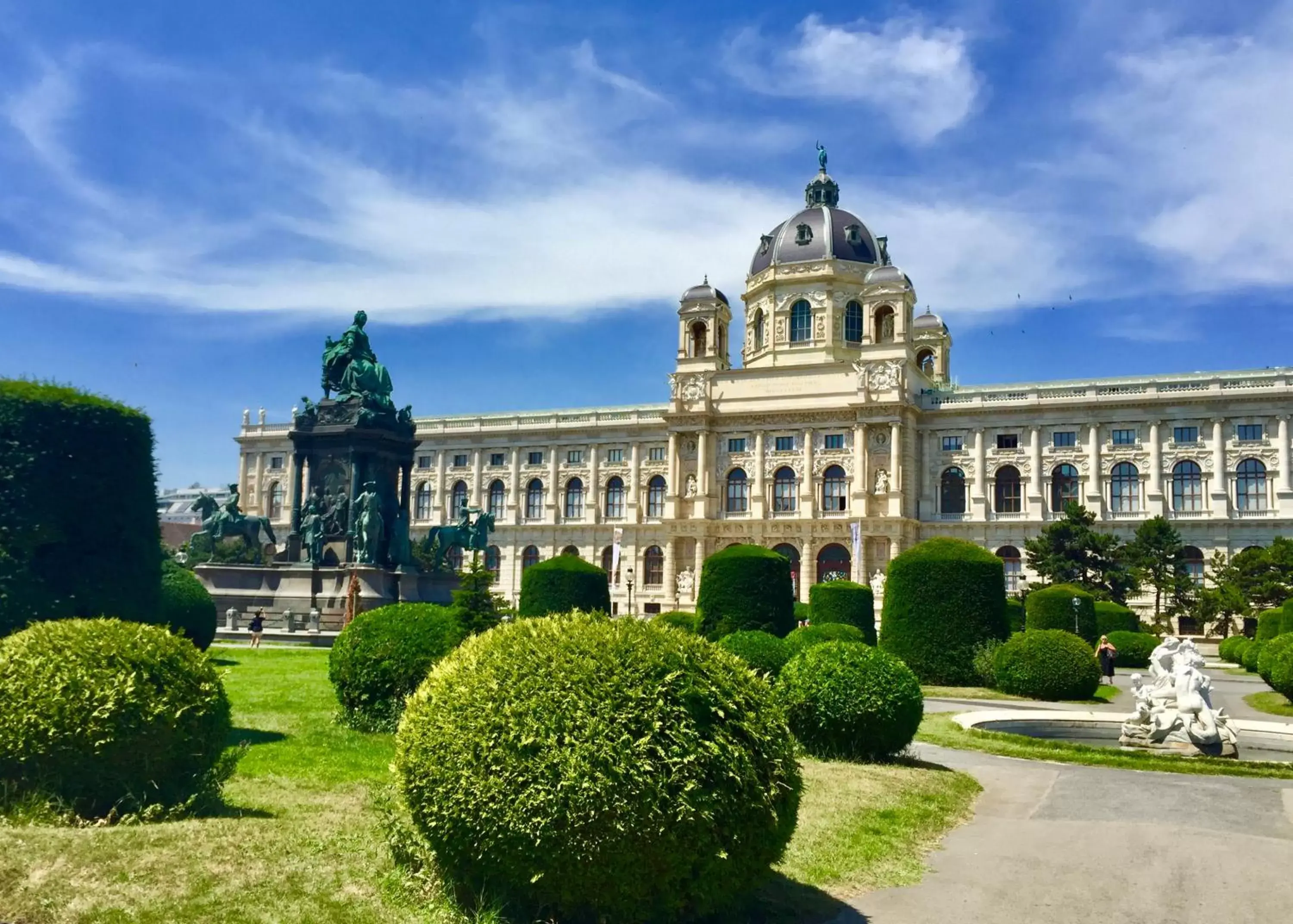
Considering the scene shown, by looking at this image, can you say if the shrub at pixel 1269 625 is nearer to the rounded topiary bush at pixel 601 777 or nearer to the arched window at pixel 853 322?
the rounded topiary bush at pixel 601 777

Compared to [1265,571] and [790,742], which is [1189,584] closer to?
[1265,571]

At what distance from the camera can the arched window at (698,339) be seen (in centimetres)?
7188

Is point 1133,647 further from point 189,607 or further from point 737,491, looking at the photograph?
point 737,491

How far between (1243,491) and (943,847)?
57361 mm

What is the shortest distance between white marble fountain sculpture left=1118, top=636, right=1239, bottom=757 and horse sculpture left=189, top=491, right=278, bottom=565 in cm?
2929

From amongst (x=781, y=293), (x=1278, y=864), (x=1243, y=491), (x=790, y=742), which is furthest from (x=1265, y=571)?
(x=790, y=742)

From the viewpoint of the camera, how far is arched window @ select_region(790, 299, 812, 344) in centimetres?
7112

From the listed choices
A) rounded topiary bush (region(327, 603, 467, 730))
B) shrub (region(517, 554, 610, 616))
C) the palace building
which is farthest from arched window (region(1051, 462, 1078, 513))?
rounded topiary bush (region(327, 603, 467, 730))

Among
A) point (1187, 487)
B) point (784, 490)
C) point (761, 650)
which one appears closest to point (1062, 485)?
point (1187, 487)

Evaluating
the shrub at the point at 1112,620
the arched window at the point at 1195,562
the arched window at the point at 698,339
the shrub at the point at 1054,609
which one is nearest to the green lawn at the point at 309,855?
the shrub at the point at 1054,609

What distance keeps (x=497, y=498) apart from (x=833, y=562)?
1045 inches

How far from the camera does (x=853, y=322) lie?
7100 cm

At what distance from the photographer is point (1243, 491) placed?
5841cm

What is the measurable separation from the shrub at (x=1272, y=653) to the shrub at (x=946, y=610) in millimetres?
5834
